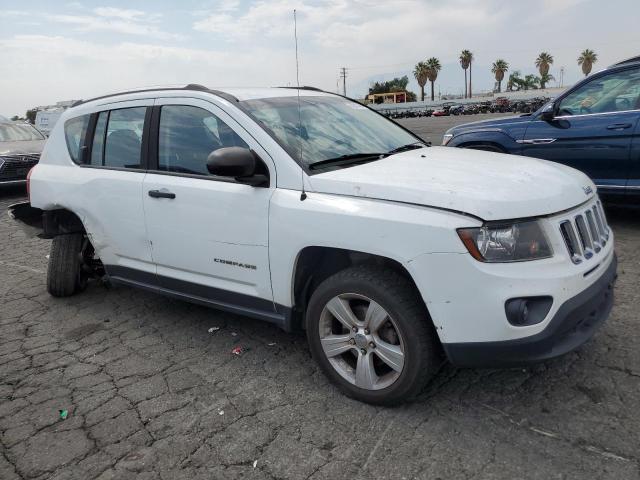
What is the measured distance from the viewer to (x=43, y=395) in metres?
3.23

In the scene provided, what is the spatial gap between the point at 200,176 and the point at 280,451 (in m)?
1.78

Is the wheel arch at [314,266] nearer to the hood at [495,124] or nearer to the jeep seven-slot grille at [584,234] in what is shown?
the jeep seven-slot grille at [584,234]

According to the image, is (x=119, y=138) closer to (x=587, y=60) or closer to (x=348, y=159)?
(x=348, y=159)

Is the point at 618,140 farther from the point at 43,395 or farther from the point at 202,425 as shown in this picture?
the point at 43,395

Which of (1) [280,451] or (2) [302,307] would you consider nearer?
(1) [280,451]

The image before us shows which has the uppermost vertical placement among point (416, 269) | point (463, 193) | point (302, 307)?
point (463, 193)

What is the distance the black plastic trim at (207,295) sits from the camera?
3.20 metres

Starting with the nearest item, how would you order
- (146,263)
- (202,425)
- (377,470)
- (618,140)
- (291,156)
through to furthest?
1. (377,470)
2. (202,425)
3. (291,156)
4. (146,263)
5. (618,140)

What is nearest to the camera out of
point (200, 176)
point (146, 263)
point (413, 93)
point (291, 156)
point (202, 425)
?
point (202, 425)

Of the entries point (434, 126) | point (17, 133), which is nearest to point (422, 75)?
point (434, 126)

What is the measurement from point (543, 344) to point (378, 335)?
0.81 m

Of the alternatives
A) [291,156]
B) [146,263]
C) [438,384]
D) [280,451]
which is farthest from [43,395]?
[438,384]

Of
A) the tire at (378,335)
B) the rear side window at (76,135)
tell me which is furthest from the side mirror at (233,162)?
the rear side window at (76,135)

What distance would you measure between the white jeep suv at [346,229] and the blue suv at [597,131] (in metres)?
2.65
